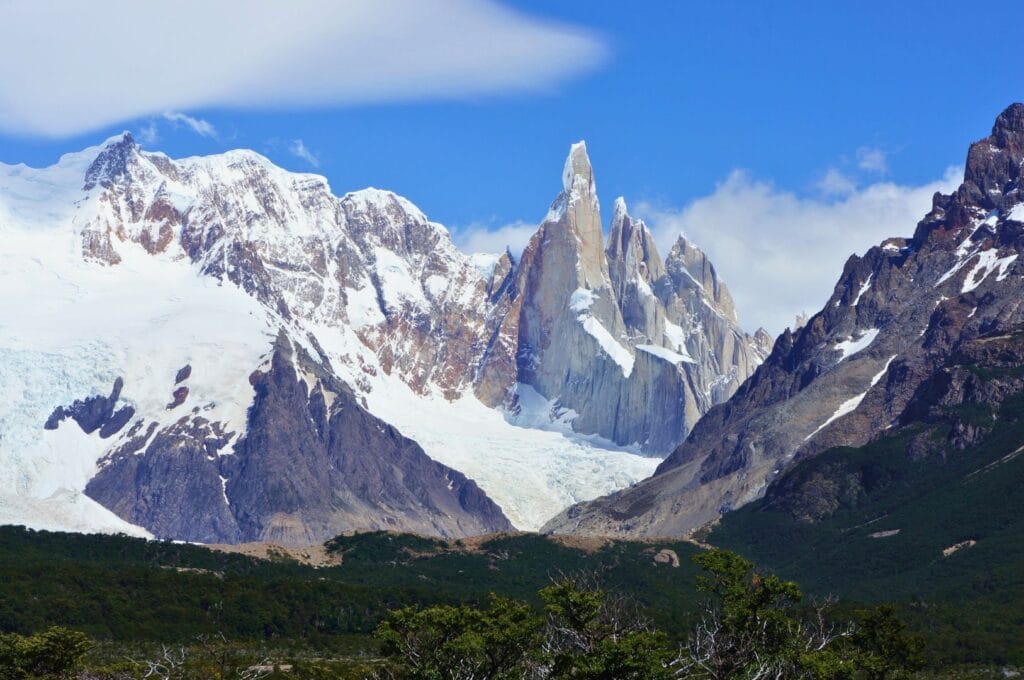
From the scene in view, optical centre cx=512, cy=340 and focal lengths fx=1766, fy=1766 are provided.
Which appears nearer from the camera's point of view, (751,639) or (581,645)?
(581,645)

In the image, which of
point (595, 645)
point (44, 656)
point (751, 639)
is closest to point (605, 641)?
point (595, 645)

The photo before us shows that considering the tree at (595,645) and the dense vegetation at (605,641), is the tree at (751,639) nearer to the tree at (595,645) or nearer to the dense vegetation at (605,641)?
the dense vegetation at (605,641)

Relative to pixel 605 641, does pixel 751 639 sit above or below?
below

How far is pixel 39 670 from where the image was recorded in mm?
115688

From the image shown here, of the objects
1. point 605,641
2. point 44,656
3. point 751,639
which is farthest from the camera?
point 44,656

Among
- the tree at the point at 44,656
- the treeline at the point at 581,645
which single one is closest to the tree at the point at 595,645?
the treeline at the point at 581,645

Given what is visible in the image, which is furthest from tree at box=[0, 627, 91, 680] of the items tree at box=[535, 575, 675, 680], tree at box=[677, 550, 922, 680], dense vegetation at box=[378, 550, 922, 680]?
tree at box=[677, 550, 922, 680]

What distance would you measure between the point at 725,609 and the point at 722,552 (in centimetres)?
458

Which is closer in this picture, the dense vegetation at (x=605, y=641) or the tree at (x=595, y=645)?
the tree at (x=595, y=645)

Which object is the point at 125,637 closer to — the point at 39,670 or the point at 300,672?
the point at 300,672

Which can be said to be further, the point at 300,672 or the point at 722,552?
the point at 300,672

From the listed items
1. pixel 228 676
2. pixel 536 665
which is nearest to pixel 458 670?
pixel 536 665

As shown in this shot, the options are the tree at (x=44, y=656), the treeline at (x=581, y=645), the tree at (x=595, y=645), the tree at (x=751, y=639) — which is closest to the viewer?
the tree at (x=595, y=645)

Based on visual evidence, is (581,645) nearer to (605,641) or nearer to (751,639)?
(605,641)
